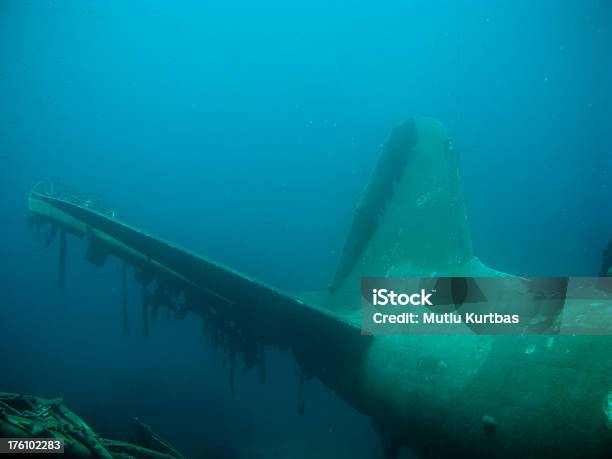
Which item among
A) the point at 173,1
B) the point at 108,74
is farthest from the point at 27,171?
the point at 173,1

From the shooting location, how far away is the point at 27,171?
95312 mm

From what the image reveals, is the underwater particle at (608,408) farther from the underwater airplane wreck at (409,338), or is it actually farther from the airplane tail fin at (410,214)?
the airplane tail fin at (410,214)

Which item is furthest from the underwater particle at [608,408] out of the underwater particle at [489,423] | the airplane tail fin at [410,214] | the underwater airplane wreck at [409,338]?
the airplane tail fin at [410,214]

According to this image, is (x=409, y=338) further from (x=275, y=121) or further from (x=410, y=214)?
(x=275, y=121)

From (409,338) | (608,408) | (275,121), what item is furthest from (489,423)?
(275,121)

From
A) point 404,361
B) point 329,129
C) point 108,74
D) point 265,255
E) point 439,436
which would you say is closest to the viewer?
point 439,436

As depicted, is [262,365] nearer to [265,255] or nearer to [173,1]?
[265,255]

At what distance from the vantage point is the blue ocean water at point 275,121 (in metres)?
66.3

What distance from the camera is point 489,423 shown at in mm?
3131

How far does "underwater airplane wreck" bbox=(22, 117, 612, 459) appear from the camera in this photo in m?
2.83

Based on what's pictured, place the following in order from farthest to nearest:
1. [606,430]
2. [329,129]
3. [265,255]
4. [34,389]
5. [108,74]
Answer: [108,74]
[329,129]
[265,255]
[34,389]
[606,430]

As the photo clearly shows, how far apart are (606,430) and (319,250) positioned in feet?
192

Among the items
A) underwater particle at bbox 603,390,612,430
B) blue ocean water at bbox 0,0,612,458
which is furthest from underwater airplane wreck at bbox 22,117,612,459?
blue ocean water at bbox 0,0,612,458

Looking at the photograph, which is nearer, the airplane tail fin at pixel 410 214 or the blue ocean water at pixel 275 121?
the airplane tail fin at pixel 410 214
